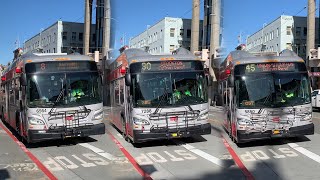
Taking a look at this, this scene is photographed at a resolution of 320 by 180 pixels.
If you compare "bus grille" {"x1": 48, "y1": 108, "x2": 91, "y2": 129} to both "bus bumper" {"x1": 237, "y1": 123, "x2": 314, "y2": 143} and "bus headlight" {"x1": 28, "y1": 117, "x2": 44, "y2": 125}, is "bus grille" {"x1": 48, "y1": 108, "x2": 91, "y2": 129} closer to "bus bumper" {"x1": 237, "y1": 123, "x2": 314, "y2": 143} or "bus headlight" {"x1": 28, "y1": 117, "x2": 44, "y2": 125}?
"bus headlight" {"x1": 28, "y1": 117, "x2": 44, "y2": 125}

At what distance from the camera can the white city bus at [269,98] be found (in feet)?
39.4

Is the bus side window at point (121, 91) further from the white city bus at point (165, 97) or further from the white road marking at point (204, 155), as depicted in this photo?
the white road marking at point (204, 155)

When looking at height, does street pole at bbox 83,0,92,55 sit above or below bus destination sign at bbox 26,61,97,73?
above

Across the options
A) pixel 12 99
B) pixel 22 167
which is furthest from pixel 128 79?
pixel 12 99

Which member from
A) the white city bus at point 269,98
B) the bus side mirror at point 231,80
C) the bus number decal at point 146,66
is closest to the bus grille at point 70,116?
the bus number decal at point 146,66

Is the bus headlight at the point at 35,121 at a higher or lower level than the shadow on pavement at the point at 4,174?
higher

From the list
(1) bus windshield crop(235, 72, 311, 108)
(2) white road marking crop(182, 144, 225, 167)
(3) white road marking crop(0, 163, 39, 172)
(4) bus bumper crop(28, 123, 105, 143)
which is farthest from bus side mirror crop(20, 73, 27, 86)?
(1) bus windshield crop(235, 72, 311, 108)

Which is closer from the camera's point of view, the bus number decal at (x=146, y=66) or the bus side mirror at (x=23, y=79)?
the bus side mirror at (x=23, y=79)

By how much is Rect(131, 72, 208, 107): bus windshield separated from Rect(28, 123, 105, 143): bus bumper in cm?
158

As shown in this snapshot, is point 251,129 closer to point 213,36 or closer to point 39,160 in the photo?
point 39,160

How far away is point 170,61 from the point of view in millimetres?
12836

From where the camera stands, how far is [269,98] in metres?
12.1

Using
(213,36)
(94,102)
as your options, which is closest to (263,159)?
(94,102)

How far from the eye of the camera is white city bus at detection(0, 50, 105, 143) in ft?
41.1
